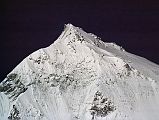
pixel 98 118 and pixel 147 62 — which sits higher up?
pixel 147 62

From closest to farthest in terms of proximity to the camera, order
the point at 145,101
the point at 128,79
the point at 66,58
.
Result: the point at 145,101 < the point at 128,79 < the point at 66,58

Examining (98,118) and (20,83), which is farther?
(20,83)

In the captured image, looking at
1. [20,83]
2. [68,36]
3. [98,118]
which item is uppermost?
[68,36]

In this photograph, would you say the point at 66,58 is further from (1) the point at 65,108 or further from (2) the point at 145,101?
(2) the point at 145,101

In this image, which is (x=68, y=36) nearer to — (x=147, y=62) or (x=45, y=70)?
(x=45, y=70)

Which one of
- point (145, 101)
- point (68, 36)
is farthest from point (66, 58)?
point (145, 101)

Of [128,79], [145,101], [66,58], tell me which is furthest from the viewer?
[66,58]

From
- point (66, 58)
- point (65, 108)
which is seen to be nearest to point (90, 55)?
point (66, 58)
